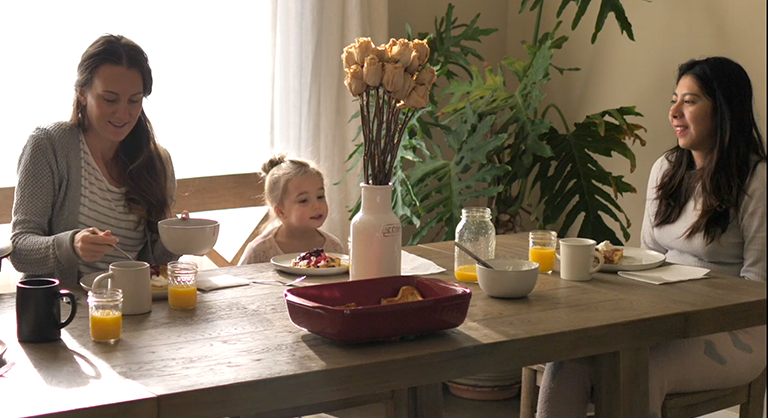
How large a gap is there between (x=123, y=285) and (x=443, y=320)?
2.01 feet

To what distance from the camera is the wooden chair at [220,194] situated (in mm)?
3234

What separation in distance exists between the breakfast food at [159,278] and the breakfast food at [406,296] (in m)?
0.48

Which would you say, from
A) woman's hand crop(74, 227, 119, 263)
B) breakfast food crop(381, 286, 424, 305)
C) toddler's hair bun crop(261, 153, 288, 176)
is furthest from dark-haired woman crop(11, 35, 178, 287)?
breakfast food crop(381, 286, 424, 305)

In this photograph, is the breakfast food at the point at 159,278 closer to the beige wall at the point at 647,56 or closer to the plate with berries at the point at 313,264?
the plate with berries at the point at 313,264

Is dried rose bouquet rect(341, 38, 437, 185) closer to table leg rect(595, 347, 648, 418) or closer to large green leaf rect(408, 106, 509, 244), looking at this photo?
table leg rect(595, 347, 648, 418)

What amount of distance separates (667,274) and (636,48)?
5.36ft

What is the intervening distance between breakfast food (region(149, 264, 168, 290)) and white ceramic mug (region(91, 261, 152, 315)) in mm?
94

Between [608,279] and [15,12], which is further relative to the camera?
[15,12]

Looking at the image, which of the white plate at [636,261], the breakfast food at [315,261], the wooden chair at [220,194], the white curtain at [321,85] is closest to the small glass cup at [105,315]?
the breakfast food at [315,261]

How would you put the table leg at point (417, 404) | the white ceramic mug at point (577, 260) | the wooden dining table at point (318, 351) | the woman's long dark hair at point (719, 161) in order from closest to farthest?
the wooden dining table at point (318, 351)
the white ceramic mug at point (577, 260)
the table leg at point (417, 404)
the woman's long dark hair at point (719, 161)

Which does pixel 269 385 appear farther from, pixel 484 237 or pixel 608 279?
pixel 608 279

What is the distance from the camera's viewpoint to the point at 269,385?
4.34ft

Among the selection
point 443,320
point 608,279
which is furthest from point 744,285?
point 443,320

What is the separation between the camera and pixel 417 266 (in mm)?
2135
